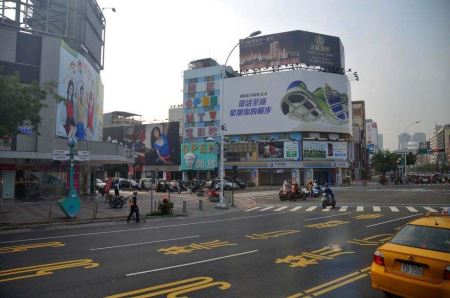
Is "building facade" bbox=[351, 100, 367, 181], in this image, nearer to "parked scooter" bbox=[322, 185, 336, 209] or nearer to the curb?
"parked scooter" bbox=[322, 185, 336, 209]

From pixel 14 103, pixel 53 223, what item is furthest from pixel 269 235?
pixel 14 103

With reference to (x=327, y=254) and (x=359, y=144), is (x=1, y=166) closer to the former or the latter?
(x=327, y=254)

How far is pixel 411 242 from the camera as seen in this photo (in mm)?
6855

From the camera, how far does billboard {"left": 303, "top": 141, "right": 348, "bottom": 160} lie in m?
76.3

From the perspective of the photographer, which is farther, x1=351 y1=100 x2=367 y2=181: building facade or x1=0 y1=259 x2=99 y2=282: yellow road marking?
x1=351 y1=100 x2=367 y2=181: building facade

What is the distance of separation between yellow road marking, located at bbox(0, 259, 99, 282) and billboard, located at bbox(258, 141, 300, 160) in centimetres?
6882

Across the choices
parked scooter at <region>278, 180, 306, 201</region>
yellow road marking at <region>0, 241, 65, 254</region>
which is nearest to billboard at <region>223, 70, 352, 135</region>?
parked scooter at <region>278, 180, 306, 201</region>

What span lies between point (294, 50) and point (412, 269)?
256ft

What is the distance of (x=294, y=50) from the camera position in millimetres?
79750

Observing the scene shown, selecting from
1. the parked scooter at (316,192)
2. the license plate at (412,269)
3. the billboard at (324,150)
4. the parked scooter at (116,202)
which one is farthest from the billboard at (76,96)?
the billboard at (324,150)

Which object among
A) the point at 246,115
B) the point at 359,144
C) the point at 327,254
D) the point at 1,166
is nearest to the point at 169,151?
the point at 246,115

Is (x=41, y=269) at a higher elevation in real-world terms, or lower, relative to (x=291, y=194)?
lower

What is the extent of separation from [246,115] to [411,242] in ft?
253

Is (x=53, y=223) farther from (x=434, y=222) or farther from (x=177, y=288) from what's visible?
(x=434, y=222)
